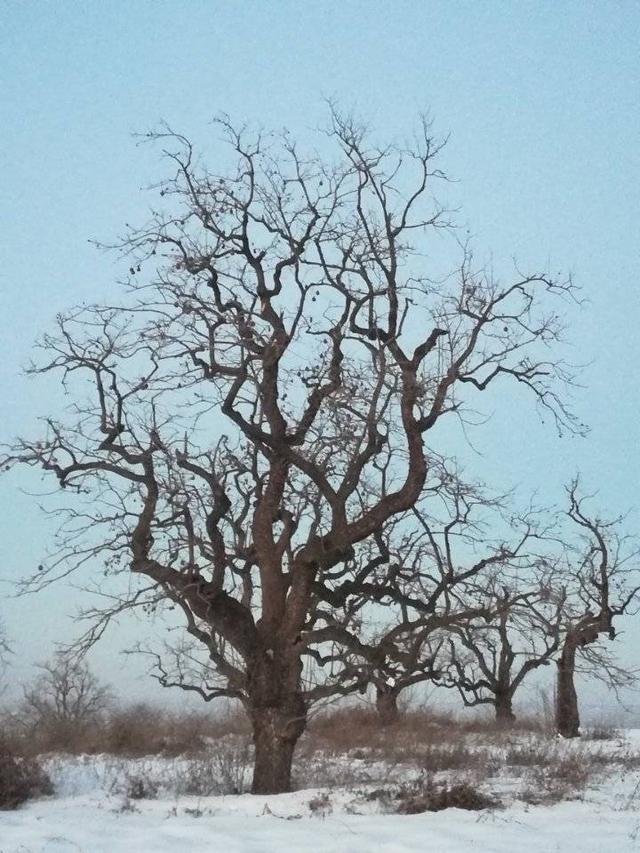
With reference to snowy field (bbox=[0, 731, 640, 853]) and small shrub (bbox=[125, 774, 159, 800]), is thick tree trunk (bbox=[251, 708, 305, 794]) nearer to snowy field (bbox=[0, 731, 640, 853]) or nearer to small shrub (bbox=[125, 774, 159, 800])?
snowy field (bbox=[0, 731, 640, 853])

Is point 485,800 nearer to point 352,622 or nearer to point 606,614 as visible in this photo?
point 352,622

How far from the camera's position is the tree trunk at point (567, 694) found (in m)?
27.4

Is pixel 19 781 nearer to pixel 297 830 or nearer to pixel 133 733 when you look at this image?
pixel 297 830

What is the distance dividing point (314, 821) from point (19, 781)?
14.3ft

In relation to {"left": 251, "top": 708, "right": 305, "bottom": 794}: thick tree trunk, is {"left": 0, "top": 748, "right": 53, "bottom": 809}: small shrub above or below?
below

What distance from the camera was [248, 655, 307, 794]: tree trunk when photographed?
14344mm

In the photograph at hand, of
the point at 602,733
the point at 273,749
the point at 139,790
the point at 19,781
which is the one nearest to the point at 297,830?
the point at 273,749

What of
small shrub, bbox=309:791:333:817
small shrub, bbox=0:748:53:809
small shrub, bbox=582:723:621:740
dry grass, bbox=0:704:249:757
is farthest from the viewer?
small shrub, bbox=582:723:621:740

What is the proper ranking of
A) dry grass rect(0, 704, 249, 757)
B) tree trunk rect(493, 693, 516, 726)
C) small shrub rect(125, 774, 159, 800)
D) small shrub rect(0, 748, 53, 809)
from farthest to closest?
tree trunk rect(493, 693, 516, 726), dry grass rect(0, 704, 249, 757), small shrub rect(125, 774, 159, 800), small shrub rect(0, 748, 53, 809)

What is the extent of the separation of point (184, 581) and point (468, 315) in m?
5.90

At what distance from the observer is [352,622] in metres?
15.8

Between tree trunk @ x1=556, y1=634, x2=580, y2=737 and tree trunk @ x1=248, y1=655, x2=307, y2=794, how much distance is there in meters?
14.3

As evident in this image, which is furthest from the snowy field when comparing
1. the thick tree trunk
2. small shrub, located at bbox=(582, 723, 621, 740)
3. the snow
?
small shrub, located at bbox=(582, 723, 621, 740)

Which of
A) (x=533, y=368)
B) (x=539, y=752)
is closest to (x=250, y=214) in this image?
(x=533, y=368)
